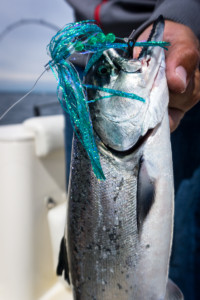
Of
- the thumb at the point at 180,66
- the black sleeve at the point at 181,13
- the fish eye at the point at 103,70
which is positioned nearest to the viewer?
the fish eye at the point at 103,70

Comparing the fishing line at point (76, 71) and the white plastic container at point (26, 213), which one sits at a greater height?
the fishing line at point (76, 71)

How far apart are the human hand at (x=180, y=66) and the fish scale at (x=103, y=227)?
0.35 meters

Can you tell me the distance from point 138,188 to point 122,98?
0.95 feet

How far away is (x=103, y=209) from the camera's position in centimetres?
104

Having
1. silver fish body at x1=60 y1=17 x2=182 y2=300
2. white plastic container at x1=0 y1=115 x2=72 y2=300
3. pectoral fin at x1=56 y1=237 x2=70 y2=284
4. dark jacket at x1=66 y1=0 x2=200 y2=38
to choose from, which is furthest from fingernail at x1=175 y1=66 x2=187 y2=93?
white plastic container at x1=0 y1=115 x2=72 y2=300

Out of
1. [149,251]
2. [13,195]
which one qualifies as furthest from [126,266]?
[13,195]

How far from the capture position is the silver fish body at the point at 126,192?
3.22 ft

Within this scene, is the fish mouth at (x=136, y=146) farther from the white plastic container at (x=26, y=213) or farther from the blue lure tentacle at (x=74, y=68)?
the white plastic container at (x=26, y=213)

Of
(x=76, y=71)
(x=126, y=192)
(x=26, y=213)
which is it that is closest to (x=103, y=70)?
(x=76, y=71)

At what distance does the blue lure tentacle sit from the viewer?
891mm

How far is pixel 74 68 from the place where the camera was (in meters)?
0.92

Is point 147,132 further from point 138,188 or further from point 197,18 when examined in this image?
point 197,18

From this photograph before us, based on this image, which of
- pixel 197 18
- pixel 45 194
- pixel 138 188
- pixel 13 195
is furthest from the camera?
pixel 45 194

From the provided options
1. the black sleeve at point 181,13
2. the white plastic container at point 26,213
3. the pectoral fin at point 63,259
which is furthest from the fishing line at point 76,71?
the white plastic container at point 26,213
